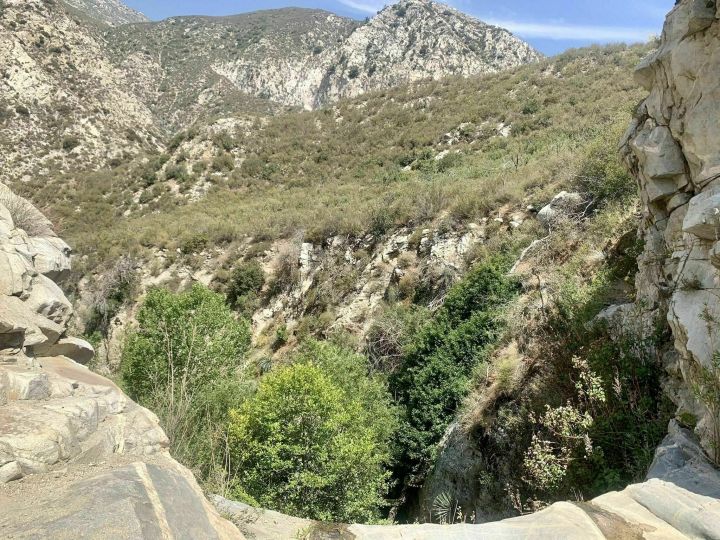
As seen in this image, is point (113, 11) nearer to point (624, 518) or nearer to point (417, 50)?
point (417, 50)

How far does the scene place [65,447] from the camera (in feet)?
14.0

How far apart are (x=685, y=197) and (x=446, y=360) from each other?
25.1 ft

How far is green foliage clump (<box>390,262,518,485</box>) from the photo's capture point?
39.8 feet

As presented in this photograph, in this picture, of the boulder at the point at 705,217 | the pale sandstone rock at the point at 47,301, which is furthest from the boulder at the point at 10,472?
the boulder at the point at 705,217

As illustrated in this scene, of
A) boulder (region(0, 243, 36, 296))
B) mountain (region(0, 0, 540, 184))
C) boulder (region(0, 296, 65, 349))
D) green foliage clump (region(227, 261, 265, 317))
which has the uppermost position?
mountain (region(0, 0, 540, 184))

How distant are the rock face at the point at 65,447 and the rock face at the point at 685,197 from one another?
188 inches

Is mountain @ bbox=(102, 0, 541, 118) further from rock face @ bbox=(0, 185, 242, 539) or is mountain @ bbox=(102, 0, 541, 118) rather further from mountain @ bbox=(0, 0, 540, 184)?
rock face @ bbox=(0, 185, 242, 539)

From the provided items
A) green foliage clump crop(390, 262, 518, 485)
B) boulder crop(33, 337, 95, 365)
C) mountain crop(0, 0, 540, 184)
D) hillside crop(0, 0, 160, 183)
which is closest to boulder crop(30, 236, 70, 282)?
boulder crop(33, 337, 95, 365)

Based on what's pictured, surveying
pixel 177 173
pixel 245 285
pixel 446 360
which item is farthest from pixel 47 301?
pixel 177 173

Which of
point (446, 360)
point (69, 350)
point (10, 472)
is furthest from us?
point (446, 360)

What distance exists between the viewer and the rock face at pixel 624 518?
377 cm

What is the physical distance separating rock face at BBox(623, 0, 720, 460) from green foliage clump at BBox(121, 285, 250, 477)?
8.21 metres

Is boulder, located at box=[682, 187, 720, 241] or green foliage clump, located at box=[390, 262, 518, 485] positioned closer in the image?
boulder, located at box=[682, 187, 720, 241]

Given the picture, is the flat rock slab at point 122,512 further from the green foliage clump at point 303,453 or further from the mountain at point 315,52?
the mountain at point 315,52
